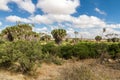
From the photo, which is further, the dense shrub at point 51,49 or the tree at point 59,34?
the tree at point 59,34

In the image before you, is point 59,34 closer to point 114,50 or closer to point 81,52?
point 114,50

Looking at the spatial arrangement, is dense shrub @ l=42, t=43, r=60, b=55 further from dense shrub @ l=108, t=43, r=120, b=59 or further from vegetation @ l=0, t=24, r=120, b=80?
dense shrub @ l=108, t=43, r=120, b=59

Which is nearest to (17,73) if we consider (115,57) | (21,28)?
(115,57)

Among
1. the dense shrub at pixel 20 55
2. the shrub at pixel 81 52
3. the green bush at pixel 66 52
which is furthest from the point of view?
the green bush at pixel 66 52

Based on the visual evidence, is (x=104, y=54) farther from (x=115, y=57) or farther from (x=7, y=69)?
(x=7, y=69)

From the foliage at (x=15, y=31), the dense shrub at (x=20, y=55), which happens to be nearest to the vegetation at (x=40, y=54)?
the dense shrub at (x=20, y=55)

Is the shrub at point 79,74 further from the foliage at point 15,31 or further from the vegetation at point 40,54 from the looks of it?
the foliage at point 15,31

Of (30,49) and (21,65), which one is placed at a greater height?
(30,49)

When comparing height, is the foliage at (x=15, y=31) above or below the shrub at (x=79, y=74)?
above

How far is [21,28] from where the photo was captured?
41750 millimetres

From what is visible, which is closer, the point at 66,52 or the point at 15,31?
the point at 66,52

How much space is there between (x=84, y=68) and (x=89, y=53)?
14968 millimetres

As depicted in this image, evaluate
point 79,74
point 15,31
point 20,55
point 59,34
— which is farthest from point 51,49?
point 59,34

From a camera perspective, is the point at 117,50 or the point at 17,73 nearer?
the point at 17,73
